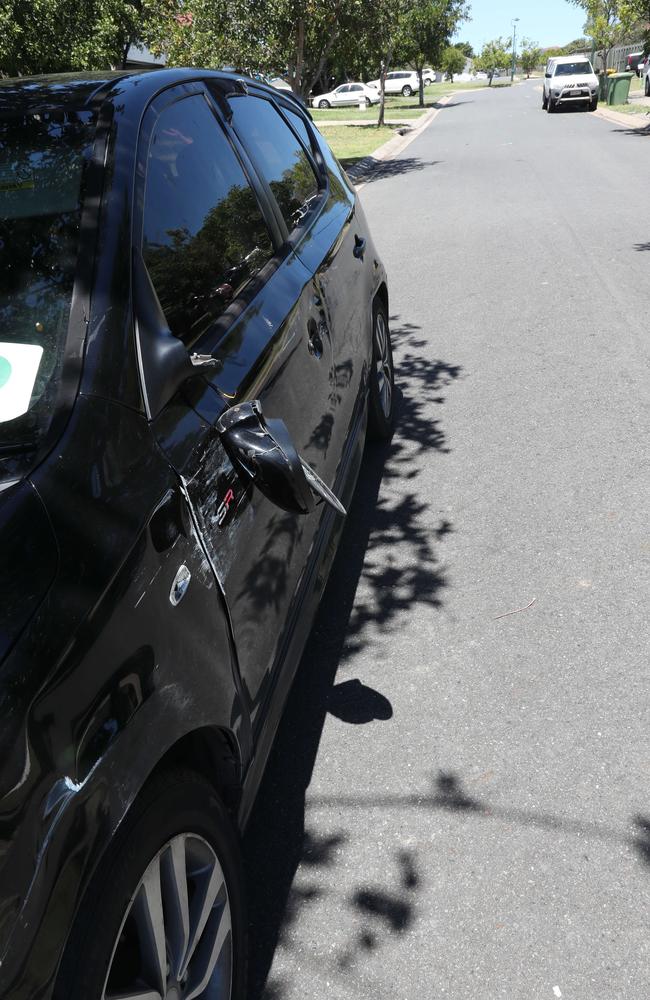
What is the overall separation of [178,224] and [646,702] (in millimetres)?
2242

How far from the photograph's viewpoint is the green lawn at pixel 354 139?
73.2 feet

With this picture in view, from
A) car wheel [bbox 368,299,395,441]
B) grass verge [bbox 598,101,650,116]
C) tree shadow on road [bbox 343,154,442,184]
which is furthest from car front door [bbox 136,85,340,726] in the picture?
grass verge [bbox 598,101,650,116]

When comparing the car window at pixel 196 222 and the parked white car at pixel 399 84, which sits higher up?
the car window at pixel 196 222

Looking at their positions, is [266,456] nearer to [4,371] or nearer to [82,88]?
[4,371]

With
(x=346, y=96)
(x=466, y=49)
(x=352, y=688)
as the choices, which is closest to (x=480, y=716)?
(x=352, y=688)

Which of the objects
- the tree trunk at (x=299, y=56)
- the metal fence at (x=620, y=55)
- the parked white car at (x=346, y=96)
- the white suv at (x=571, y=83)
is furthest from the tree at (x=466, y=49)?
the tree trunk at (x=299, y=56)

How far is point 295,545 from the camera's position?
2.63 m

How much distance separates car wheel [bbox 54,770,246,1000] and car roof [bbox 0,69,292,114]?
187 centimetres

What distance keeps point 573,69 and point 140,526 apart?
3677cm

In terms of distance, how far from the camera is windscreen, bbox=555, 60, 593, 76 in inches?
1282

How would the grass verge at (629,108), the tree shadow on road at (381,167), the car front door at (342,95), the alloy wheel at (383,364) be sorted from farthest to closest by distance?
the car front door at (342,95) → the grass verge at (629,108) → the tree shadow on road at (381,167) → the alloy wheel at (383,364)

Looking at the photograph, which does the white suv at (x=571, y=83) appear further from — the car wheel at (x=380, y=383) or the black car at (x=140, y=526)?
the black car at (x=140, y=526)

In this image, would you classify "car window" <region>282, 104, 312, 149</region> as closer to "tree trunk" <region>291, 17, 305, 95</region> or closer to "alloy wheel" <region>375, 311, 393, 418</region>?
"alloy wheel" <region>375, 311, 393, 418</region>

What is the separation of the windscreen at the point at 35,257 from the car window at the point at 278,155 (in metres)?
1.06
